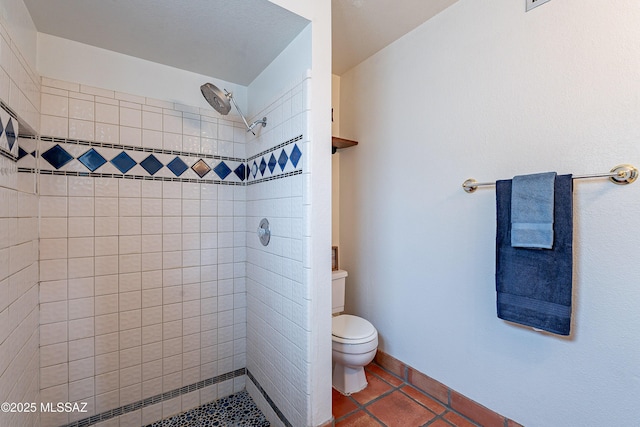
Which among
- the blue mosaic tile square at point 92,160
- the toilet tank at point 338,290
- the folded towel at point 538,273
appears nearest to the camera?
the folded towel at point 538,273

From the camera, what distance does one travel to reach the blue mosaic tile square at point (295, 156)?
4.92 ft

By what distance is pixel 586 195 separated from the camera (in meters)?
1.20

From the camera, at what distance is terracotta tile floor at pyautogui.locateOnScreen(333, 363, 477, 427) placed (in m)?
1.56

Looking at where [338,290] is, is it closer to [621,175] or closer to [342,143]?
[342,143]

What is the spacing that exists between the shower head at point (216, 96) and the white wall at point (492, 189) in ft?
3.61

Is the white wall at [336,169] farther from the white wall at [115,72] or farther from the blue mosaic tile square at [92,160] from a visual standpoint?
the blue mosaic tile square at [92,160]

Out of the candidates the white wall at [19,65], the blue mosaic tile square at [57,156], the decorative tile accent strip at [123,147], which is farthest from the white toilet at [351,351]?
the white wall at [19,65]

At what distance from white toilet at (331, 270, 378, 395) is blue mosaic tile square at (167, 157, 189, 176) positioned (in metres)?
1.45

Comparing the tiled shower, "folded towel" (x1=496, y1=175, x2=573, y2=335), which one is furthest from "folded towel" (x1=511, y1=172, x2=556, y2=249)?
the tiled shower

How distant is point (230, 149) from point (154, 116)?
1.64ft

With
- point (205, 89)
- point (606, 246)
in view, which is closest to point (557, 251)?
point (606, 246)

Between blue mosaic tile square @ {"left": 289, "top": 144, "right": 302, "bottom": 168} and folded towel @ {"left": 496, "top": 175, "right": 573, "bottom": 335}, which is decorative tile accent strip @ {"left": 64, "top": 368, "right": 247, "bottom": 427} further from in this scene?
folded towel @ {"left": 496, "top": 175, "right": 573, "bottom": 335}

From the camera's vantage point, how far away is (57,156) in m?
1.50

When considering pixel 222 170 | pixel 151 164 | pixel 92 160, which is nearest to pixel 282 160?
pixel 222 170
